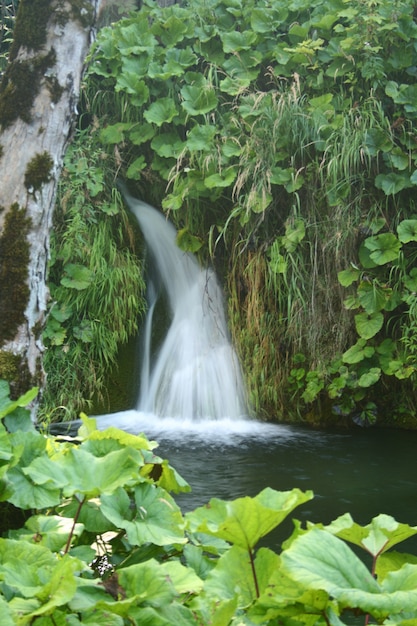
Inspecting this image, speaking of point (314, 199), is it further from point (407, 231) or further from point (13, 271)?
point (13, 271)

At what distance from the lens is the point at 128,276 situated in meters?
6.18

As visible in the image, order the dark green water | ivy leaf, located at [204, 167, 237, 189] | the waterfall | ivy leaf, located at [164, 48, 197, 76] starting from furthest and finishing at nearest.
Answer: ivy leaf, located at [164, 48, 197, 76] → the waterfall → ivy leaf, located at [204, 167, 237, 189] → the dark green water

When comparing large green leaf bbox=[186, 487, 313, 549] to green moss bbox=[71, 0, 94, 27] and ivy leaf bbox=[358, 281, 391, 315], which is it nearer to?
green moss bbox=[71, 0, 94, 27]

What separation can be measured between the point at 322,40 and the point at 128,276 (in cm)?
228

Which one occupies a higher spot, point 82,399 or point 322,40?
point 322,40

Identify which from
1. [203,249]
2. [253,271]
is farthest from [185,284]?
[253,271]

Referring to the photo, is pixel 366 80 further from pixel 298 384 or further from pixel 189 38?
pixel 298 384

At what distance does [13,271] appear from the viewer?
199 cm

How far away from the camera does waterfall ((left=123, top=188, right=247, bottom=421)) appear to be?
594cm

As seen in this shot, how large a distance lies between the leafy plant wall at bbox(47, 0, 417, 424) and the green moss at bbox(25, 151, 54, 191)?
356 centimetres

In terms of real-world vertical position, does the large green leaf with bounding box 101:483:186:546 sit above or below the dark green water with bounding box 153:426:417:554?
above

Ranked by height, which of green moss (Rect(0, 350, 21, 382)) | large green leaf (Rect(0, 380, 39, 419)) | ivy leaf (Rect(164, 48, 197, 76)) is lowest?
large green leaf (Rect(0, 380, 39, 419))

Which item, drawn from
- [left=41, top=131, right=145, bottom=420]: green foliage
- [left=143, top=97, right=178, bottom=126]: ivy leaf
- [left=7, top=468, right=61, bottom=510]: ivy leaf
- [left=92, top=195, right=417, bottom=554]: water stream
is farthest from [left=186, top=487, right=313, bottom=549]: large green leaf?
[left=143, top=97, right=178, bottom=126]: ivy leaf

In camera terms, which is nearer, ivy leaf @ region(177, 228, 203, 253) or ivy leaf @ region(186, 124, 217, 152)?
ivy leaf @ region(186, 124, 217, 152)
